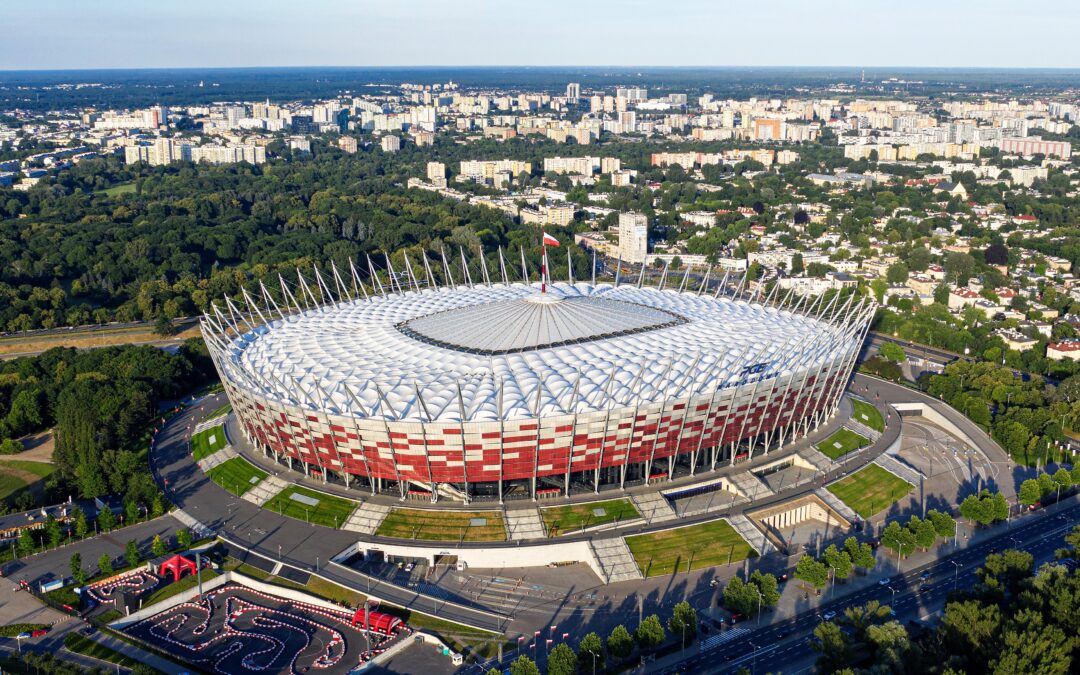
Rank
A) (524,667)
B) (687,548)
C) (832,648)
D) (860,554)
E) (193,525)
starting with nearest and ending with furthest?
1. (524,667)
2. (832,648)
3. (860,554)
4. (687,548)
5. (193,525)

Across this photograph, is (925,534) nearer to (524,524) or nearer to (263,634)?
(524,524)

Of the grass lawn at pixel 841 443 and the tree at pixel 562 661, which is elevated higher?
the grass lawn at pixel 841 443

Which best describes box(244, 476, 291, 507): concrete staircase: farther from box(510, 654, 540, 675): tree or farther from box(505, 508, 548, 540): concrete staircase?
box(510, 654, 540, 675): tree

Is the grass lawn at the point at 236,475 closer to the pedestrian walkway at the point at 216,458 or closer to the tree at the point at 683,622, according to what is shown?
the pedestrian walkway at the point at 216,458

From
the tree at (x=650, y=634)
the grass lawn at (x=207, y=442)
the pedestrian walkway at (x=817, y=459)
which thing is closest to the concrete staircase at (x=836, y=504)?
the pedestrian walkway at (x=817, y=459)

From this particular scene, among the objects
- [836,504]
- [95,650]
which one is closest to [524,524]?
[836,504]

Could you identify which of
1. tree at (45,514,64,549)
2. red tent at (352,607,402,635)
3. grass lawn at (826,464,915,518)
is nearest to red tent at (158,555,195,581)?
tree at (45,514,64,549)
